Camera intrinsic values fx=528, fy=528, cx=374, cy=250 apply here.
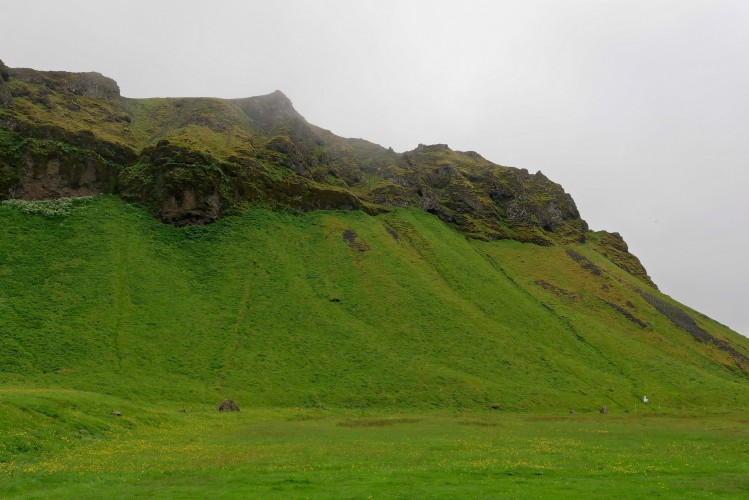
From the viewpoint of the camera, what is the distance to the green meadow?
101ft

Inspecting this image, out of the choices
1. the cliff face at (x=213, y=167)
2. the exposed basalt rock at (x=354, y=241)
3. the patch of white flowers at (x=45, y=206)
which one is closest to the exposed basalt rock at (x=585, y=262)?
the cliff face at (x=213, y=167)

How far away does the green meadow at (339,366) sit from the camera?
1212 inches

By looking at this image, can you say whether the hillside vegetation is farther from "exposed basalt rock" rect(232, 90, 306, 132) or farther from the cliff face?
"exposed basalt rock" rect(232, 90, 306, 132)

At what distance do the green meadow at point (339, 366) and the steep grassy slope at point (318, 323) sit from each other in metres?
0.46

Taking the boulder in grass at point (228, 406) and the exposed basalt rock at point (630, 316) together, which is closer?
the boulder in grass at point (228, 406)

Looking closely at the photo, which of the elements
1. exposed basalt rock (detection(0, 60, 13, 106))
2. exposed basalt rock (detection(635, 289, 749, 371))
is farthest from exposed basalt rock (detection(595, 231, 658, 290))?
exposed basalt rock (detection(0, 60, 13, 106))

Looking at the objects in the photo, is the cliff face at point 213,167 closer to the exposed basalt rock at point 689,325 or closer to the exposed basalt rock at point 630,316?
the exposed basalt rock at point 689,325

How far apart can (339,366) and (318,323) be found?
14.3 metres

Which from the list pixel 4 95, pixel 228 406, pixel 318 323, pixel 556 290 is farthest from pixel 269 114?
pixel 228 406

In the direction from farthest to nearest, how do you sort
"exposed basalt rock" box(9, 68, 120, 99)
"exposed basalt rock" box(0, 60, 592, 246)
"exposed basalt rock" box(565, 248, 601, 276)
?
"exposed basalt rock" box(565, 248, 601, 276)
"exposed basalt rock" box(9, 68, 120, 99)
"exposed basalt rock" box(0, 60, 592, 246)

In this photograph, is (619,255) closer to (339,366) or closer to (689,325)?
(689,325)

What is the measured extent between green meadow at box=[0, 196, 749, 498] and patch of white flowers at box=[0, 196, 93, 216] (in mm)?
567

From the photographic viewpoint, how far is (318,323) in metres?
99.7

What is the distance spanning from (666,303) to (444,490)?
141 m
